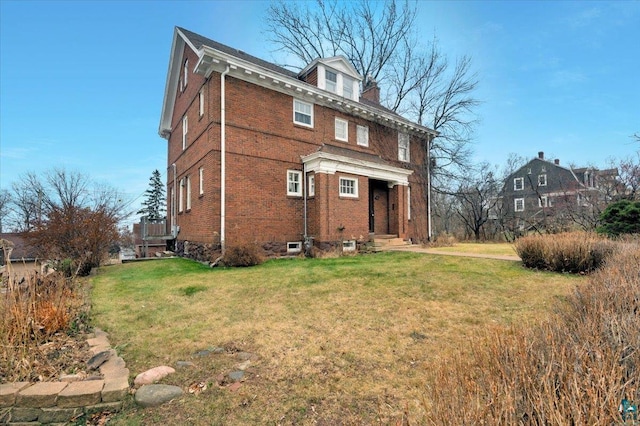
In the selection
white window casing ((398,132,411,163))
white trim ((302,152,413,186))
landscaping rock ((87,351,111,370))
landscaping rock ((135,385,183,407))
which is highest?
white window casing ((398,132,411,163))

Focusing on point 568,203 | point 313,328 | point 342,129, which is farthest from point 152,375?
point 568,203

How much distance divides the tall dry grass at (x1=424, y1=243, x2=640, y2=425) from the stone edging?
2.90 metres

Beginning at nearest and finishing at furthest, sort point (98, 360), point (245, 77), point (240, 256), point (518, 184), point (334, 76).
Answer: point (98, 360) < point (240, 256) < point (245, 77) < point (334, 76) < point (518, 184)

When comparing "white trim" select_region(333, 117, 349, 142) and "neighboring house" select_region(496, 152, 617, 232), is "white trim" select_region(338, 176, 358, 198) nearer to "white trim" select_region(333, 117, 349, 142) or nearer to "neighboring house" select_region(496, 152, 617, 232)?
"white trim" select_region(333, 117, 349, 142)

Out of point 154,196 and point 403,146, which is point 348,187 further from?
point 154,196

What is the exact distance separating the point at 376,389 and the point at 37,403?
313cm

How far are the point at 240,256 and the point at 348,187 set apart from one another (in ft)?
18.7

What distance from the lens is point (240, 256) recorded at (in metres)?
10.3

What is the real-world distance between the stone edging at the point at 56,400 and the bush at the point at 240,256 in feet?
24.0

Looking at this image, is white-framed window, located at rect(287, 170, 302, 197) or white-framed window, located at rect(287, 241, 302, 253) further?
white-framed window, located at rect(287, 170, 302, 197)

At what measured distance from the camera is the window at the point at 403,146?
18200mm

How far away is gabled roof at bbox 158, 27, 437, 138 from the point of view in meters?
11.1

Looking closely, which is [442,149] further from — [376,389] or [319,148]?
[376,389]

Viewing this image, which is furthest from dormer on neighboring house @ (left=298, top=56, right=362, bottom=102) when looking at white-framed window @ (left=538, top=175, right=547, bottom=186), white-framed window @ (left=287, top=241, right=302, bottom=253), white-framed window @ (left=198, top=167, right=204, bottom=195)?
white-framed window @ (left=538, top=175, right=547, bottom=186)
